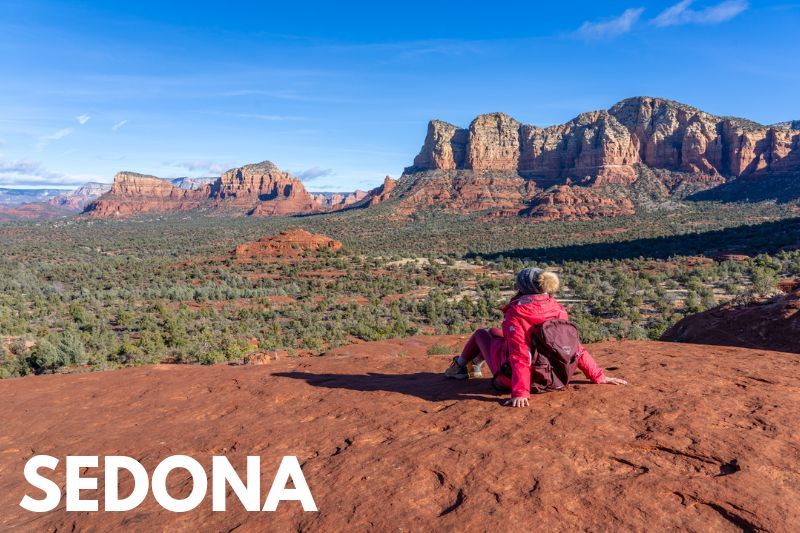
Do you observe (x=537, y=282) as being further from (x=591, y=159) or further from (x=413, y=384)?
(x=591, y=159)

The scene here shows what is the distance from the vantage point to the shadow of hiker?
4.73 metres

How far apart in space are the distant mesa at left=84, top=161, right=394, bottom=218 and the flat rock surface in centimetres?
15008

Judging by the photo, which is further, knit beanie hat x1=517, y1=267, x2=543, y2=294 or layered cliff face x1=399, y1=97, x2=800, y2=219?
layered cliff face x1=399, y1=97, x2=800, y2=219

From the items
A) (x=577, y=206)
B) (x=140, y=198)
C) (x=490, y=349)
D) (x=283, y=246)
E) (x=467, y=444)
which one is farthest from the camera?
(x=140, y=198)

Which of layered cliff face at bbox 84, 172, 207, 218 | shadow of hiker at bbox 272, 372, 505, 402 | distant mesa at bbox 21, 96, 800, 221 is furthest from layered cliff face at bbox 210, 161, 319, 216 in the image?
shadow of hiker at bbox 272, 372, 505, 402

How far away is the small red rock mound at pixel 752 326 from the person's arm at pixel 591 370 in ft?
14.9

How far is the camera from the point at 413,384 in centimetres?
548

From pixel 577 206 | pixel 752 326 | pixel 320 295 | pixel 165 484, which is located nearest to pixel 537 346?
pixel 165 484

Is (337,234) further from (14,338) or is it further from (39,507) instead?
(39,507)

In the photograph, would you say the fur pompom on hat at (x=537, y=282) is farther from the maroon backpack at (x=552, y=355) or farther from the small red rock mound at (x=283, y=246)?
the small red rock mound at (x=283, y=246)

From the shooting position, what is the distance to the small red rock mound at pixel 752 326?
7.43 meters

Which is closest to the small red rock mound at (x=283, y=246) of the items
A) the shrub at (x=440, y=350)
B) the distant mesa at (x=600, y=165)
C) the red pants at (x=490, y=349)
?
the shrub at (x=440, y=350)

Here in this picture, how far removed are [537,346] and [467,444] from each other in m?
1.14

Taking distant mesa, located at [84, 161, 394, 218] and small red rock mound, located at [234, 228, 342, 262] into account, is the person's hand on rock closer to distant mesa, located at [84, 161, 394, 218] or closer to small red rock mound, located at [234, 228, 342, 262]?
small red rock mound, located at [234, 228, 342, 262]
